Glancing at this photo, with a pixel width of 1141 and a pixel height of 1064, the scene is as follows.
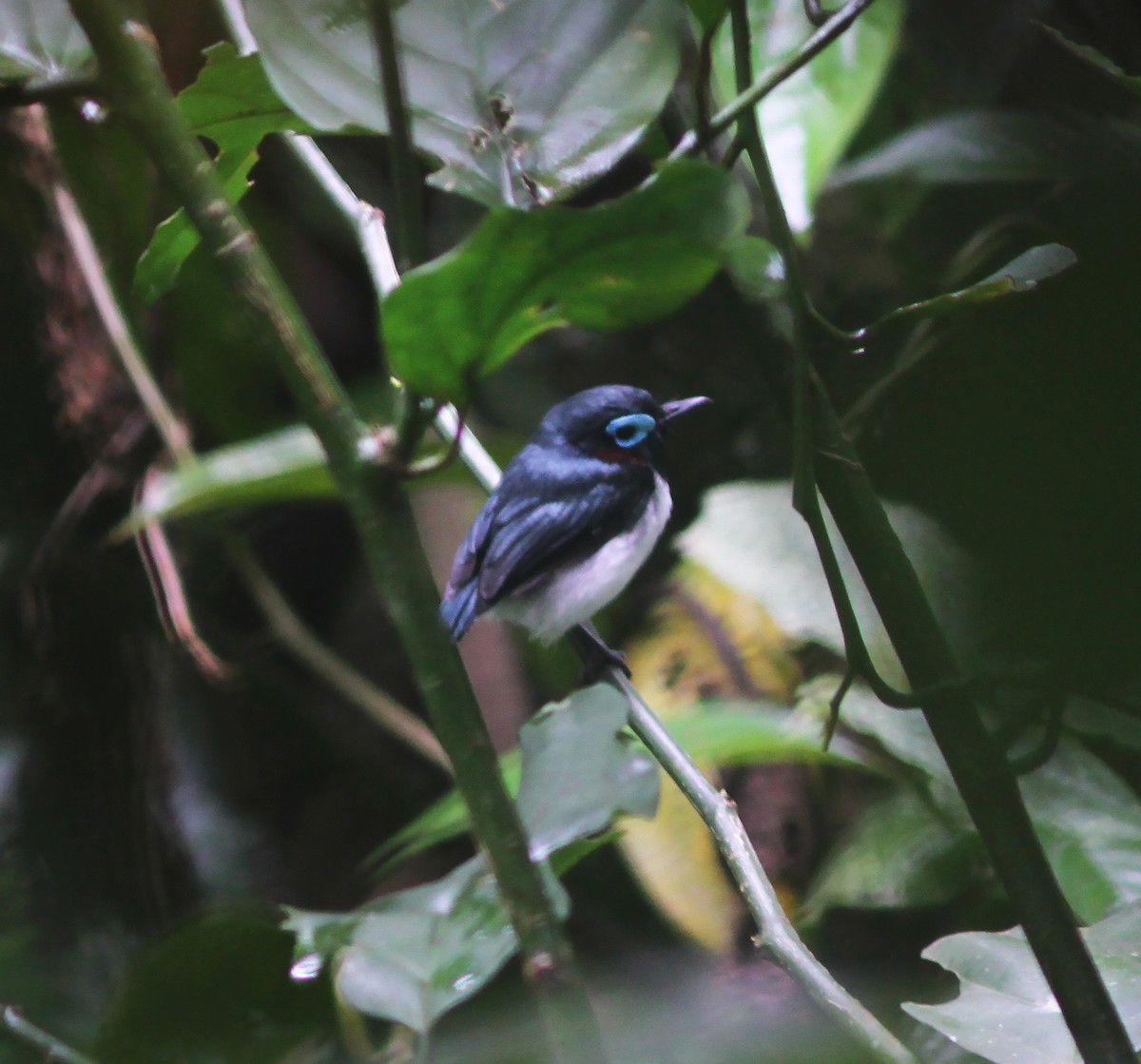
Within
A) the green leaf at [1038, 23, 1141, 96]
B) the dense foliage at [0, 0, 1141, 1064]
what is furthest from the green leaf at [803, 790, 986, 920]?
the green leaf at [1038, 23, 1141, 96]

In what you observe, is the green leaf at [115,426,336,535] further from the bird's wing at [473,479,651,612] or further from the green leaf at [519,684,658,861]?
the green leaf at [519,684,658,861]

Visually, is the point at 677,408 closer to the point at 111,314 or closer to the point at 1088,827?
the point at 1088,827

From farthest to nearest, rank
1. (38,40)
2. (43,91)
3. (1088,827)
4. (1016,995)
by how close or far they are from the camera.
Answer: (1088,827), (1016,995), (38,40), (43,91)

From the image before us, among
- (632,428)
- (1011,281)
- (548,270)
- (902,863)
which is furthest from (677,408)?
(548,270)

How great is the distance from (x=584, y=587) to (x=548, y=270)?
996 millimetres

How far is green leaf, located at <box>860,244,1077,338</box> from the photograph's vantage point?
0.51 m

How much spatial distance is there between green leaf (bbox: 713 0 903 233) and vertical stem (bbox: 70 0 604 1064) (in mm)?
949

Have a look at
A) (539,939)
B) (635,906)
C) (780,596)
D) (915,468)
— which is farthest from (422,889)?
→ (635,906)

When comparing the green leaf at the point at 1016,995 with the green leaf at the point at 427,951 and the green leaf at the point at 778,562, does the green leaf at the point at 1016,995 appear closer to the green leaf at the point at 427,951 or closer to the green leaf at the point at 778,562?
the green leaf at the point at 427,951

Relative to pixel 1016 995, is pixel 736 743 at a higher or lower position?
lower

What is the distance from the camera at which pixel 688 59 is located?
5.21 feet

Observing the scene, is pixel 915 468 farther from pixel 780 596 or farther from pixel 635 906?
pixel 635 906

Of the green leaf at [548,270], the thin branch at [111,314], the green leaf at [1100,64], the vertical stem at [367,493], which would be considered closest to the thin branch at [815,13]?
the green leaf at [1100,64]

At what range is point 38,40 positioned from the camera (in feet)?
2.01
